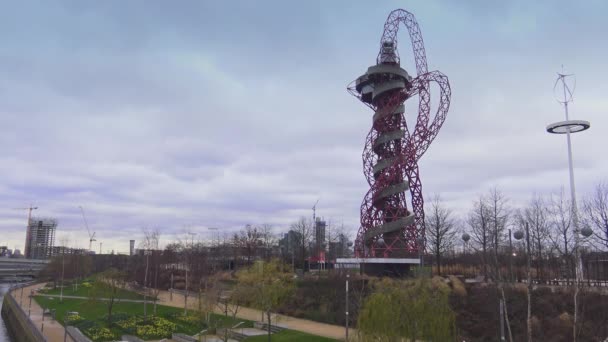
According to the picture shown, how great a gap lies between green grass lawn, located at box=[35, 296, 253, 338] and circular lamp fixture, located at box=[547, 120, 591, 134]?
Result: 22780 millimetres

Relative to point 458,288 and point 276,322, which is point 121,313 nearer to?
point 276,322

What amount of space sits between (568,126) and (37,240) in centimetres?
20631

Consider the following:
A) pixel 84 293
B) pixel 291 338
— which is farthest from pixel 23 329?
pixel 84 293

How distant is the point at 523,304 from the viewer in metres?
28.9

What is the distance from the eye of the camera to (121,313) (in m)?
42.1

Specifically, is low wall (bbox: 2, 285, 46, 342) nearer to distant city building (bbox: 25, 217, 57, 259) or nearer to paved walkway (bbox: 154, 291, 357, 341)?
paved walkway (bbox: 154, 291, 357, 341)

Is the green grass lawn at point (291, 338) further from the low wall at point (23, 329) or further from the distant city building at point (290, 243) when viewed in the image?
the distant city building at point (290, 243)

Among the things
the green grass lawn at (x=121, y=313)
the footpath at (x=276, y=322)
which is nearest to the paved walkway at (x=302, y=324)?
the footpath at (x=276, y=322)

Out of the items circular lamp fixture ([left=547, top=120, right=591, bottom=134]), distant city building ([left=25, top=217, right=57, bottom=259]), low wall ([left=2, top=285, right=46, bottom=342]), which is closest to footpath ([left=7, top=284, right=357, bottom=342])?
low wall ([left=2, top=285, right=46, bottom=342])

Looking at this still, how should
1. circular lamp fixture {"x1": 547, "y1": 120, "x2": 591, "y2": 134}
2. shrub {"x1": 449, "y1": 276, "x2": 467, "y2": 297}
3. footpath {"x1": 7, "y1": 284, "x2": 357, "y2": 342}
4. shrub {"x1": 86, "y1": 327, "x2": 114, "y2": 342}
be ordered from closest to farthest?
circular lamp fixture {"x1": 547, "y1": 120, "x2": 591, "y2": 134} → shrub {"x1": 86, "y1": 327, "x2": 114, "y2": 342} → footpath {"x1": 7, "y1": 284, "x2": 357, "y2": 342} → shrub {"x1": 449, "y1": 276, "x2": 467, "y2": 297}

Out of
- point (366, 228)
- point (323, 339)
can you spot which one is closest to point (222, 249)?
point (366, 228)

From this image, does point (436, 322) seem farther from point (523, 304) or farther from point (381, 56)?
point (381, 56)

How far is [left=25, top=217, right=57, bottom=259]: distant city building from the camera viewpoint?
181625 millimetres

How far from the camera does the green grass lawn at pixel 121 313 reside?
34.5 meters
